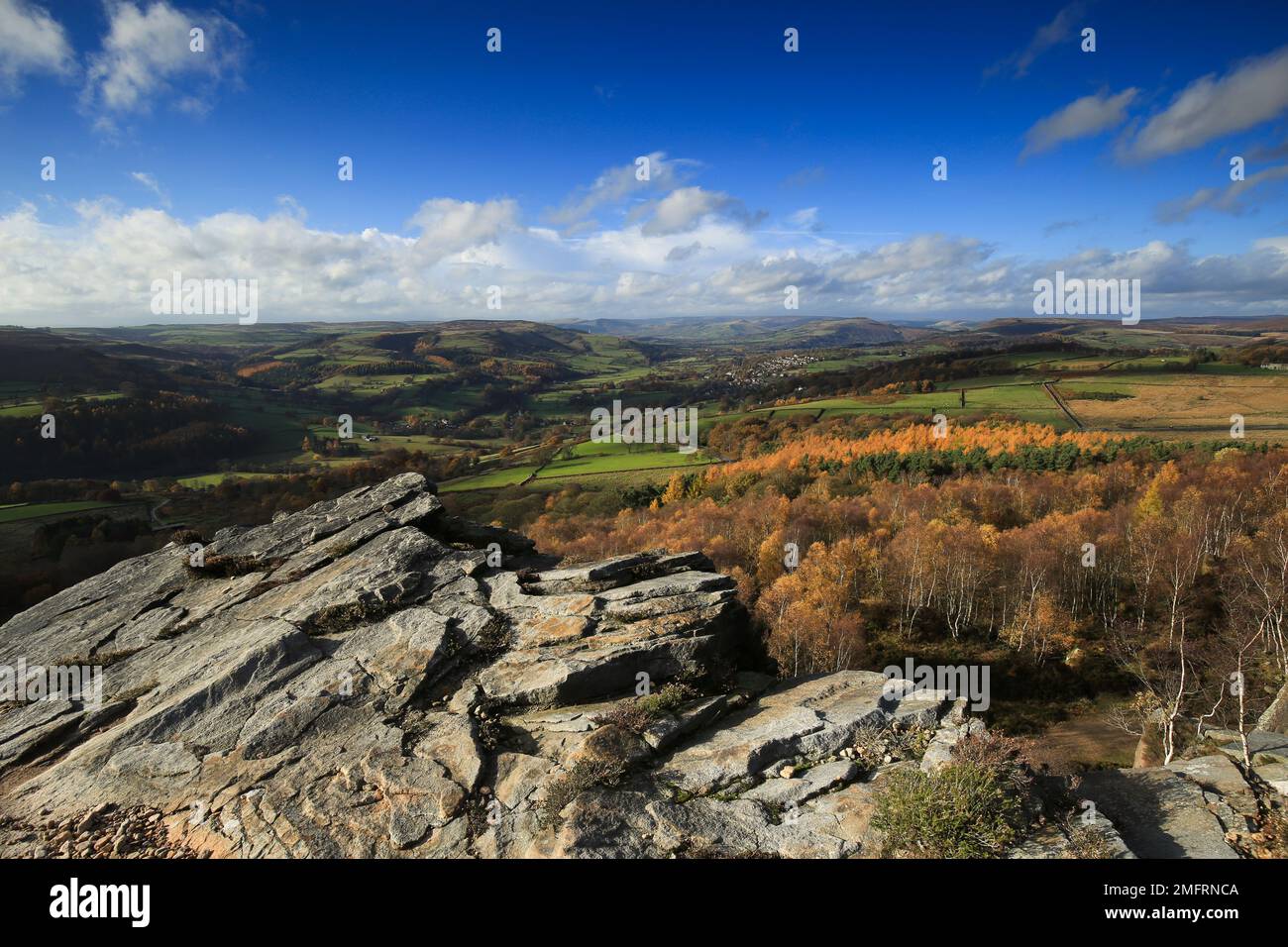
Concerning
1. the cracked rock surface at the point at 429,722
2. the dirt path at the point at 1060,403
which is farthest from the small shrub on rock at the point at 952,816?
the dirt path at the point at 1060,403
